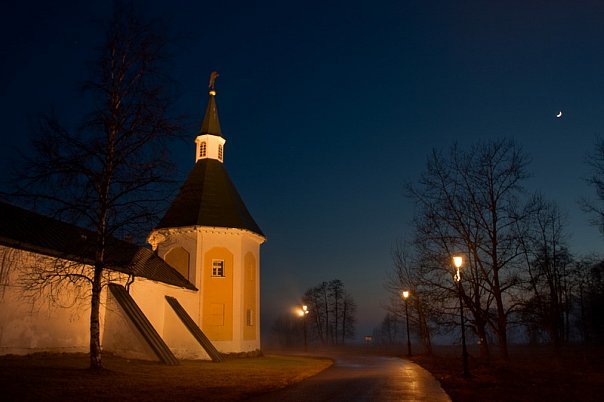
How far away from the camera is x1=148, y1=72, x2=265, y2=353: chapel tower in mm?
31531

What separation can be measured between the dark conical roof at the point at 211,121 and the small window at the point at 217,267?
10658 mm

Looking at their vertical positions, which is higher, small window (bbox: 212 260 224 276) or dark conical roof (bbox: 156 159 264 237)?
dark conical roof (bbox: 156 159 264 237)

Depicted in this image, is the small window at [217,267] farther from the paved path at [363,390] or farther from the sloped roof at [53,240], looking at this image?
the paved path at [363,390]

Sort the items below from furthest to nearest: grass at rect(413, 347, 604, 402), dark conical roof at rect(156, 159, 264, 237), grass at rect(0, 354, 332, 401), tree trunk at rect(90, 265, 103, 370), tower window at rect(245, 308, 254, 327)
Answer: tower window at rect(245, 308, 254, 327), dark conical roof at rect(156, 159, 264, 237), tree trunk at rect(90, 265, 103, 370), grass at rect(413, 347, 604, 402), grass at rect(0, 354, 332, 401)

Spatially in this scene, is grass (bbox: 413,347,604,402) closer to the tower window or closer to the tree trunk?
the tree trunk

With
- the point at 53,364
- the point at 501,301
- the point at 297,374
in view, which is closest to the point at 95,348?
the point at 53,364

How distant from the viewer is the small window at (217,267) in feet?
106

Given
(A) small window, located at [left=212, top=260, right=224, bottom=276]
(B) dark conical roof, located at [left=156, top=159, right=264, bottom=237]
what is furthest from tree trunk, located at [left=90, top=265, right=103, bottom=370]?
(A) small window, located at [left=212, top=260, right=224, bottom=276]

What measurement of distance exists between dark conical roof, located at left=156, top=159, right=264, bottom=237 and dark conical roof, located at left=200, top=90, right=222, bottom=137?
97.5 inches

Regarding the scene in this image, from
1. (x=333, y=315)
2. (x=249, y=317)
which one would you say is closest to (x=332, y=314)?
(x=333, y=315)

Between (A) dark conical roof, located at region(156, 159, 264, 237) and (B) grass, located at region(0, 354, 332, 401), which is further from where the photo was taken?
(A) dark conical roof, located at region(156, 159, 264, 237)

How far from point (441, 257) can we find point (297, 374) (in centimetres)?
1170

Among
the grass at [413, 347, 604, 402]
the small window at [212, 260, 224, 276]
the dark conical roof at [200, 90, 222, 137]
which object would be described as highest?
the dark conical roof at [200, 90, 222, 137]

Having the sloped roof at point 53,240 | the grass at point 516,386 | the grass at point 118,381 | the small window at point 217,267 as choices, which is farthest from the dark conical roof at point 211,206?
the grass at point 516,386
